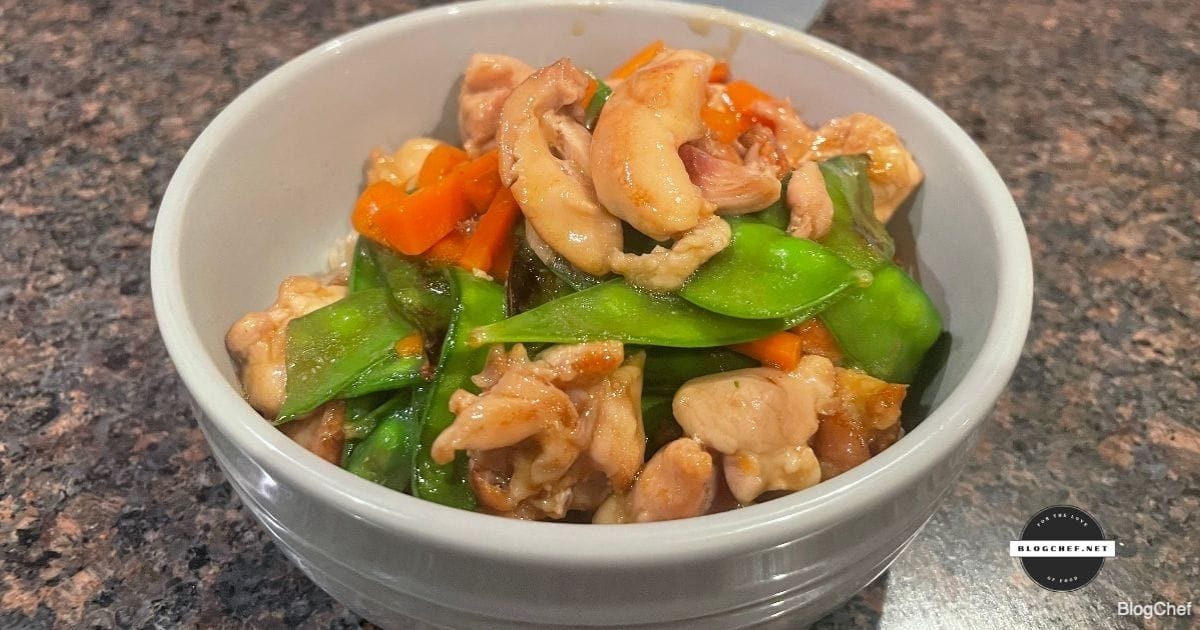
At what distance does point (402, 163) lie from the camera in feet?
4.34

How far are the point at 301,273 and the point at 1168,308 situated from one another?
1501 mm

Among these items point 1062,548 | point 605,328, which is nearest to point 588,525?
point 605,328

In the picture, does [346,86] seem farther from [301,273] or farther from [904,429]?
[904,429]

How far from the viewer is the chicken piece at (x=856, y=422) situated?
3.25 feet

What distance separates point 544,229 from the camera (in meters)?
1.00

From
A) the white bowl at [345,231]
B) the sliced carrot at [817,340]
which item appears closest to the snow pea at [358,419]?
the white bowl at [345,231]

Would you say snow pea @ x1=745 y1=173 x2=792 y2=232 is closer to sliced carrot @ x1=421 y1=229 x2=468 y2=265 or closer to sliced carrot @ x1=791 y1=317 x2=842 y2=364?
sliced carrot @ x1=791 y1=317 x2=842 y2=364

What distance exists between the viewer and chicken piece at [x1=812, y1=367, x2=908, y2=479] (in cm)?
99

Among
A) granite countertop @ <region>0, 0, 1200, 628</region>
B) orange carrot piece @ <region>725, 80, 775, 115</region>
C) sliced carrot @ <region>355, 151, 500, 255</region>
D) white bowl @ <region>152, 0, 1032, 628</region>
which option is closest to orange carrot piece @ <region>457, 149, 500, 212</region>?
sliced carrot @ <region>355, 151, 500, 255</region>

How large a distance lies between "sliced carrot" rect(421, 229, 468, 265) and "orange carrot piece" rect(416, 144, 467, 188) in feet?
0.32

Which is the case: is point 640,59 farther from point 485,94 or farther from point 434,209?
point 434,209

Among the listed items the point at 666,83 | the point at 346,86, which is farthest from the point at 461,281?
the point at 346,86

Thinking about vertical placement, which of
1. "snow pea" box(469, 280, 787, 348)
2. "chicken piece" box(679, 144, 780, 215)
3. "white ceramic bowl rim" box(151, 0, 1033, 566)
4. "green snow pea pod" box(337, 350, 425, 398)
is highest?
"chicken piece" box(679, 144, 780, 215)

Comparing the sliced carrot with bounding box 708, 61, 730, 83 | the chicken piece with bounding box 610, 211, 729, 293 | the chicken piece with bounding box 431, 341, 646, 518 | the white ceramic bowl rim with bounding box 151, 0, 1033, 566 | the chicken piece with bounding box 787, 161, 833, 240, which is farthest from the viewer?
the sliced carrot with bounding box 708, 61, 730, 83
